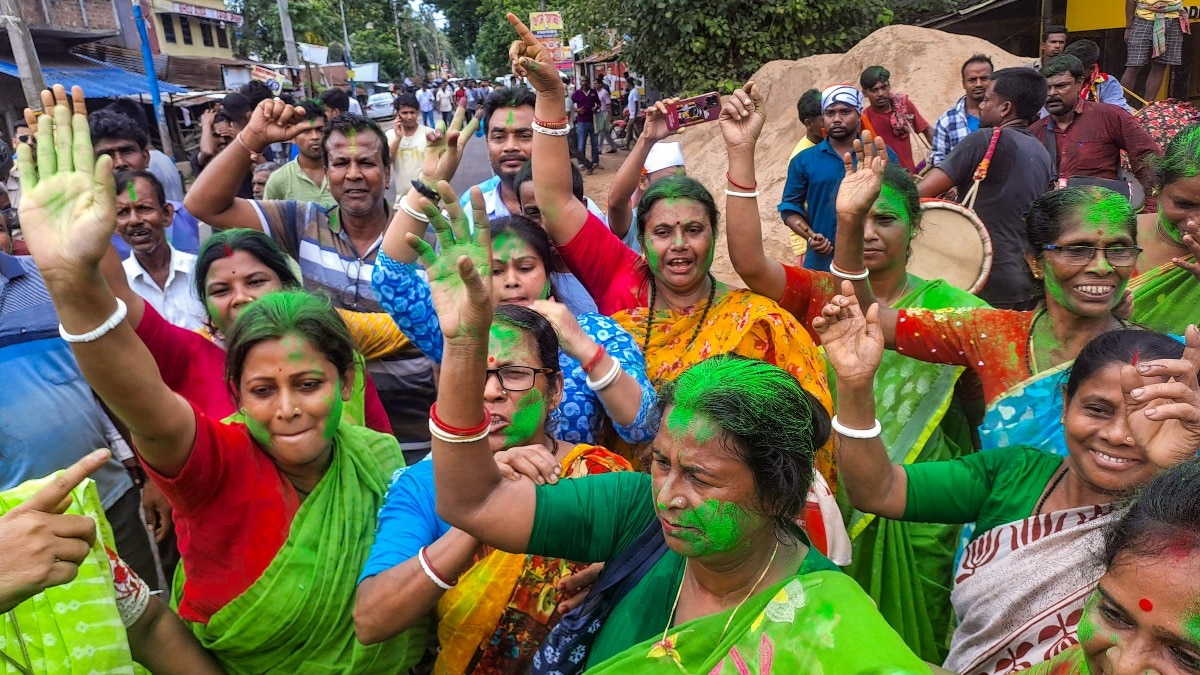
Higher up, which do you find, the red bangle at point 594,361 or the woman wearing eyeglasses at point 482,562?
the red bangle at point 594,361

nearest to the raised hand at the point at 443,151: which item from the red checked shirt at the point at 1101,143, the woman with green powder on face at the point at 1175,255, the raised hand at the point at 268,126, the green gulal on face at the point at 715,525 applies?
the raised hand at the point at 268,126

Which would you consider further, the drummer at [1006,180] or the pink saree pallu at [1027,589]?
the drummer at [1006,180]

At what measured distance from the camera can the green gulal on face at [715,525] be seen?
1.63 m

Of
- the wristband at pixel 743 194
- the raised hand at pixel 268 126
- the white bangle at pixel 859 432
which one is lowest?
the white bangle at pixel 859 432

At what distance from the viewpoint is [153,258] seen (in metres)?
3.58

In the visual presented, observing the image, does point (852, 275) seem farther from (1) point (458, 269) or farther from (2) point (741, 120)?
(1) point (458, 269)

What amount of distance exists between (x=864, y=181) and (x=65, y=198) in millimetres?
2177

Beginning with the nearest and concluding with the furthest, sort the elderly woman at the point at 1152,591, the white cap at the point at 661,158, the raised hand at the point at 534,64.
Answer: the elderly woman at the point at 1152,591 → the raised hand at the point at 534,64 → the white cap at the point at 661,158

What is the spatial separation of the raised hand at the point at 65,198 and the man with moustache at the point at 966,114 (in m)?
6.12

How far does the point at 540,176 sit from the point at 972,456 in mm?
1843

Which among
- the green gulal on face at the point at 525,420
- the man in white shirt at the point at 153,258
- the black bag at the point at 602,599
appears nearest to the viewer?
the black bag at the point at 602,599

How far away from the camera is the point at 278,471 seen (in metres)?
2.19

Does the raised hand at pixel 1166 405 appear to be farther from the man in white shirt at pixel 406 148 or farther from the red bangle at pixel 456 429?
the man in white shirt at pixel 406 148

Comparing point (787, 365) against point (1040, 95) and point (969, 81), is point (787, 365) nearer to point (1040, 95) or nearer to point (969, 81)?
point (1040, 95)
